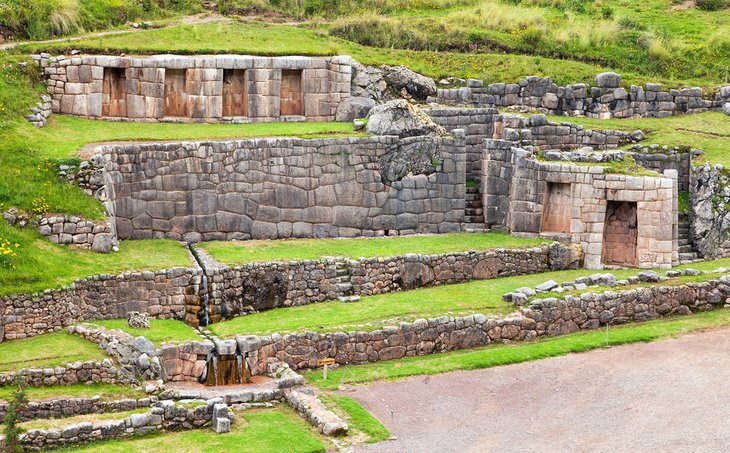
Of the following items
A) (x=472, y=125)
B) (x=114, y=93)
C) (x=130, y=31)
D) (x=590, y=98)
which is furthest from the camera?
(x=590, y=98)

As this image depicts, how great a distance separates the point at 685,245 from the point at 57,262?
16.6 meters

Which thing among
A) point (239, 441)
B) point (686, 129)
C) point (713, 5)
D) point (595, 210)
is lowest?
point (239, 441)

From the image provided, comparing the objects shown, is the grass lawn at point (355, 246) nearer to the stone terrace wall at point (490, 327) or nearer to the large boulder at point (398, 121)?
the large boulder at point (398, 121)

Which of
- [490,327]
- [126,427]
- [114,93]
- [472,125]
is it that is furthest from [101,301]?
[472,125]

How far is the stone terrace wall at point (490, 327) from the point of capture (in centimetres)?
3100

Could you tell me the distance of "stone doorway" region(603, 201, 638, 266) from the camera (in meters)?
38.4

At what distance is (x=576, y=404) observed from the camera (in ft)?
93.3

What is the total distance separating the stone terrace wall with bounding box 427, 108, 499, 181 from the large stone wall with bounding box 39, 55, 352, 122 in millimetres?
2910

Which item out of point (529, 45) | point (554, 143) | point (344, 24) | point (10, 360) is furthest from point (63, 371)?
point (529, 45)

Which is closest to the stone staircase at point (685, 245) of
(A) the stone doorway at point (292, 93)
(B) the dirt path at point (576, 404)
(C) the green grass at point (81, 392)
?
(B) the dirt path at point (576, 404)

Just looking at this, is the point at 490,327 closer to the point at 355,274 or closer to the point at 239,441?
the point at 355,274

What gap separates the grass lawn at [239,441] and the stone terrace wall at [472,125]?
15645 mm

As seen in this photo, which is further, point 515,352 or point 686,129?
point 686,129

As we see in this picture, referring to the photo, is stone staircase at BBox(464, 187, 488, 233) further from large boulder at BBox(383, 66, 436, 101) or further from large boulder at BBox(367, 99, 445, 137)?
large boulder at BBox(383, 66, 436, 101)
